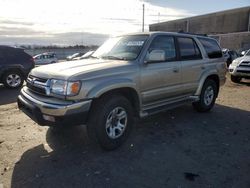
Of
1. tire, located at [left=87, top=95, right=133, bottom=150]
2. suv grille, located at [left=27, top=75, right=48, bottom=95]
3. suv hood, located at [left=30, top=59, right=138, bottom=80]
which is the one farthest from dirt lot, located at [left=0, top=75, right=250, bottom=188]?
suv hood, located at [left=30, top=59, right=138, bottom=80]

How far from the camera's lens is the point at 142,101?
4.62 metres

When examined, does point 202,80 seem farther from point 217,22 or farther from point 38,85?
point 217,22

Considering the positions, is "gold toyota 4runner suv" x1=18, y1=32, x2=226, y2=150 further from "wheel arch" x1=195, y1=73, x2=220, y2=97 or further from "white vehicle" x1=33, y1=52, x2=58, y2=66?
"white vehicle" x1=33, y1=52, x2=58, y2=66

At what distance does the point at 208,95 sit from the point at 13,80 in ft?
24.0

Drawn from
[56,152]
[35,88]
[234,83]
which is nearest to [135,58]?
[35,88]

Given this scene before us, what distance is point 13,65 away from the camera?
9922mm

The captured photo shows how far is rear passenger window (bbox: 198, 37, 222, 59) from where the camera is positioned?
20.9 feet

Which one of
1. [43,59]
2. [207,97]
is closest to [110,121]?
[207,97]

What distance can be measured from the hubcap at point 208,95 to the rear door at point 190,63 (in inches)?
25.4

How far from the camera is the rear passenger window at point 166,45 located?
4.89 m

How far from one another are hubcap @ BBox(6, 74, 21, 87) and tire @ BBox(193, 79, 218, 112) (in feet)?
22.8

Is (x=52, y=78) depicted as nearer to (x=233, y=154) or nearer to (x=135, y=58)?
(x=135, y=58)

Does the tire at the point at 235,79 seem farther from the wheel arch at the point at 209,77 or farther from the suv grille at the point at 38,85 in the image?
the suv grille at the point at 38,85

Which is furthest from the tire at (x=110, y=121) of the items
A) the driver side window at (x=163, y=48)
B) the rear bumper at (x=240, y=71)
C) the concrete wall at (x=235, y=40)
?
the concrete wall at (x=235, y=40)
